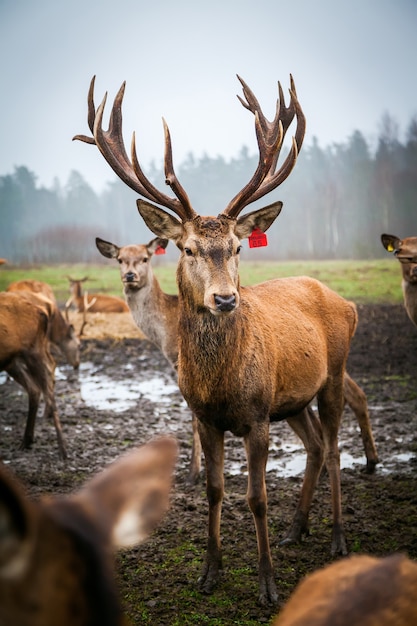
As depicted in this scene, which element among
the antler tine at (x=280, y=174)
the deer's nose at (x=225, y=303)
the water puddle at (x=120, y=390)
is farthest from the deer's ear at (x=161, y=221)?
the water puddle at (x=120, y=390)

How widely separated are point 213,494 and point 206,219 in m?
1.80

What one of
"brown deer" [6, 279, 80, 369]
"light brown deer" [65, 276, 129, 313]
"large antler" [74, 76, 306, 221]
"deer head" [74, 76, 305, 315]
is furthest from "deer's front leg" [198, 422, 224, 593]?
"light brown deer" [65, 276, 129, 313]

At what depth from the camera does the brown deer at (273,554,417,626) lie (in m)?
1.56

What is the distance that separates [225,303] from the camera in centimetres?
382

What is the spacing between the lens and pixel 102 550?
1.07 meters

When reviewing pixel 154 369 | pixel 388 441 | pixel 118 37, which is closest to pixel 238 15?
pixel 118 37

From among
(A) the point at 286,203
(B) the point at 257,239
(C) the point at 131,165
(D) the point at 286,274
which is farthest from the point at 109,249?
(A) the point at 286,203

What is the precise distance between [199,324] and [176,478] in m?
2.51

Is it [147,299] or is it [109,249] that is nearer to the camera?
[147,299]

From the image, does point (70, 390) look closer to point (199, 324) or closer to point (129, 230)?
point (199, 324)

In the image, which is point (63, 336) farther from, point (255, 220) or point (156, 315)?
point (255, 220)

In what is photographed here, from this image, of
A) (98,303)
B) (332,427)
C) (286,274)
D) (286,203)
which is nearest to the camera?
(332,427)

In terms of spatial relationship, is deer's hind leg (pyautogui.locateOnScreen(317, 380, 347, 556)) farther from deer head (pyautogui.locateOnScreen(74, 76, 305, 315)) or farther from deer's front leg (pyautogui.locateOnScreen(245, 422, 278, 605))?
deer head (pyautogui.locateOnScreen(74, 76, 305, 315))

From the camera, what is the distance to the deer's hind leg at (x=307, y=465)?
15.3 ft
